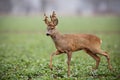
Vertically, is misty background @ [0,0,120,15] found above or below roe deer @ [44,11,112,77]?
below

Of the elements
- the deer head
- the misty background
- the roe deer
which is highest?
the deer head

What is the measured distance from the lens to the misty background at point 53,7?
5081 centimetres

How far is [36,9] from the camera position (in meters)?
59.2

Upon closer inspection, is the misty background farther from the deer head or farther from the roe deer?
the deer head

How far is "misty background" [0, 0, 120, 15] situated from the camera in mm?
50806

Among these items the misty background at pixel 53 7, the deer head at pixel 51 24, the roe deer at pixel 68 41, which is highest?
the deer head at pixel 51 24

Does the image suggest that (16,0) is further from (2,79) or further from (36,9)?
(2,79)

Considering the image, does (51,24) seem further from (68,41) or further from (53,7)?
(53,7)

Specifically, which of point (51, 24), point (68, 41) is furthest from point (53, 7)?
point (51, 24)

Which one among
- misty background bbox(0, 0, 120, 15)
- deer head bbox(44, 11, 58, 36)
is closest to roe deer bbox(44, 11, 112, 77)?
deer head bbox(44, 11, 58, 36)

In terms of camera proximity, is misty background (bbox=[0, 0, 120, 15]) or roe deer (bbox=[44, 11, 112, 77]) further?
misty background (bbox=[0, 0, 120, 15])

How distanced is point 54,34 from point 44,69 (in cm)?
110

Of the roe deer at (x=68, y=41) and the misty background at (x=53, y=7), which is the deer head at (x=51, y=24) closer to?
the roe deer at (x=68, y=41)

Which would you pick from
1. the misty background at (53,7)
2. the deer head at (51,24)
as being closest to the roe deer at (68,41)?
the deer head at (51,24)
